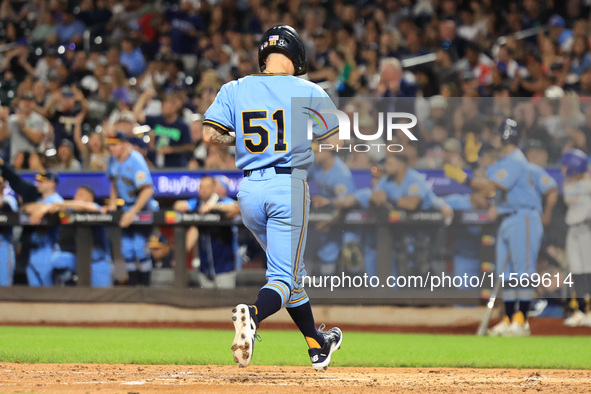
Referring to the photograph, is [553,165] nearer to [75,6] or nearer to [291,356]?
[291,356]

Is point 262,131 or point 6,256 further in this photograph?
point 6,256

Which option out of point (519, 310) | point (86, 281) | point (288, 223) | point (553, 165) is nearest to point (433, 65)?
point (553, 165)

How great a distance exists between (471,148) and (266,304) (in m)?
4.55

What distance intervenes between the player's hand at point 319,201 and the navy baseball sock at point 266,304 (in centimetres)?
402

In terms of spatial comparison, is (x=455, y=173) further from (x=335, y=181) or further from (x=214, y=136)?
(x=214, y=136)

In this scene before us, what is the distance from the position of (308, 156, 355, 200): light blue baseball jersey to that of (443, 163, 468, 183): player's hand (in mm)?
944

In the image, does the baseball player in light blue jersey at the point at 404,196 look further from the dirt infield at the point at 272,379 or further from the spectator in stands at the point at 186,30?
the spectator in stands at the point at 186,30

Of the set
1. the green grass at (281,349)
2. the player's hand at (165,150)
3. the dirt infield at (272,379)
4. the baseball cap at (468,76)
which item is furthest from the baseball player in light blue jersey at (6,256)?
the baseball cap at (468,76)

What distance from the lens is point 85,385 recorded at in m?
5.02

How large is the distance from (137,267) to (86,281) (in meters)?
0.55

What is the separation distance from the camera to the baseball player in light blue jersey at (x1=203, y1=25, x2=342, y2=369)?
4.95m

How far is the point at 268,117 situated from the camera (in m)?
5.04

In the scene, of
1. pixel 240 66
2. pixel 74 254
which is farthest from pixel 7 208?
pixel 240 66

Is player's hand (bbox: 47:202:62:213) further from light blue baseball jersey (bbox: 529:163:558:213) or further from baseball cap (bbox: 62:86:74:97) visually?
light blue baseball jersey (bbox: 529:163:558:213)
